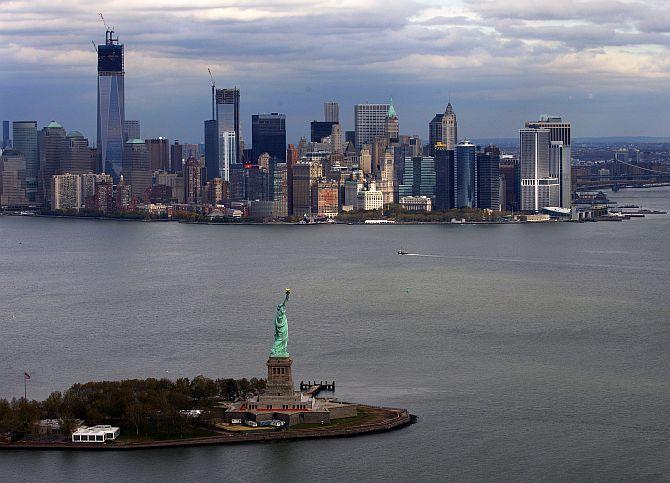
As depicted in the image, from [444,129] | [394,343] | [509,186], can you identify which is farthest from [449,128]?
[394,343]

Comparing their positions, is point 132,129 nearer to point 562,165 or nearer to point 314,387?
point 562,165

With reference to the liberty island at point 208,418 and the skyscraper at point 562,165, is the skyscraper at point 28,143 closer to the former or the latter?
the skyscraper at point 562,165

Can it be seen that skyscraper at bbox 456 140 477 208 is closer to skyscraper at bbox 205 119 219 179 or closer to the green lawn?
skyscraper at bbox 205 119 219 179

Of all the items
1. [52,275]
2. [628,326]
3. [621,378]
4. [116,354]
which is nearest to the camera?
[621,378]

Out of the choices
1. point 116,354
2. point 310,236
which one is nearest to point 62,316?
point 116,354

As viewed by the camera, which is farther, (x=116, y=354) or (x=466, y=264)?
(x=466, y=264)

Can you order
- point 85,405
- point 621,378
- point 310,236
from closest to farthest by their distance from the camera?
point 85,405, point 621,378, point 310,236

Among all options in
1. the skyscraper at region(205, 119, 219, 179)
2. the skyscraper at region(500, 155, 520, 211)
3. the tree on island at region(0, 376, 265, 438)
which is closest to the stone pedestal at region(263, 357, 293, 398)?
the tree on island at region(0, 376, 265, 438)

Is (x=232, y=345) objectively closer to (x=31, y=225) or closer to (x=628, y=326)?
(x=628, y=326)
